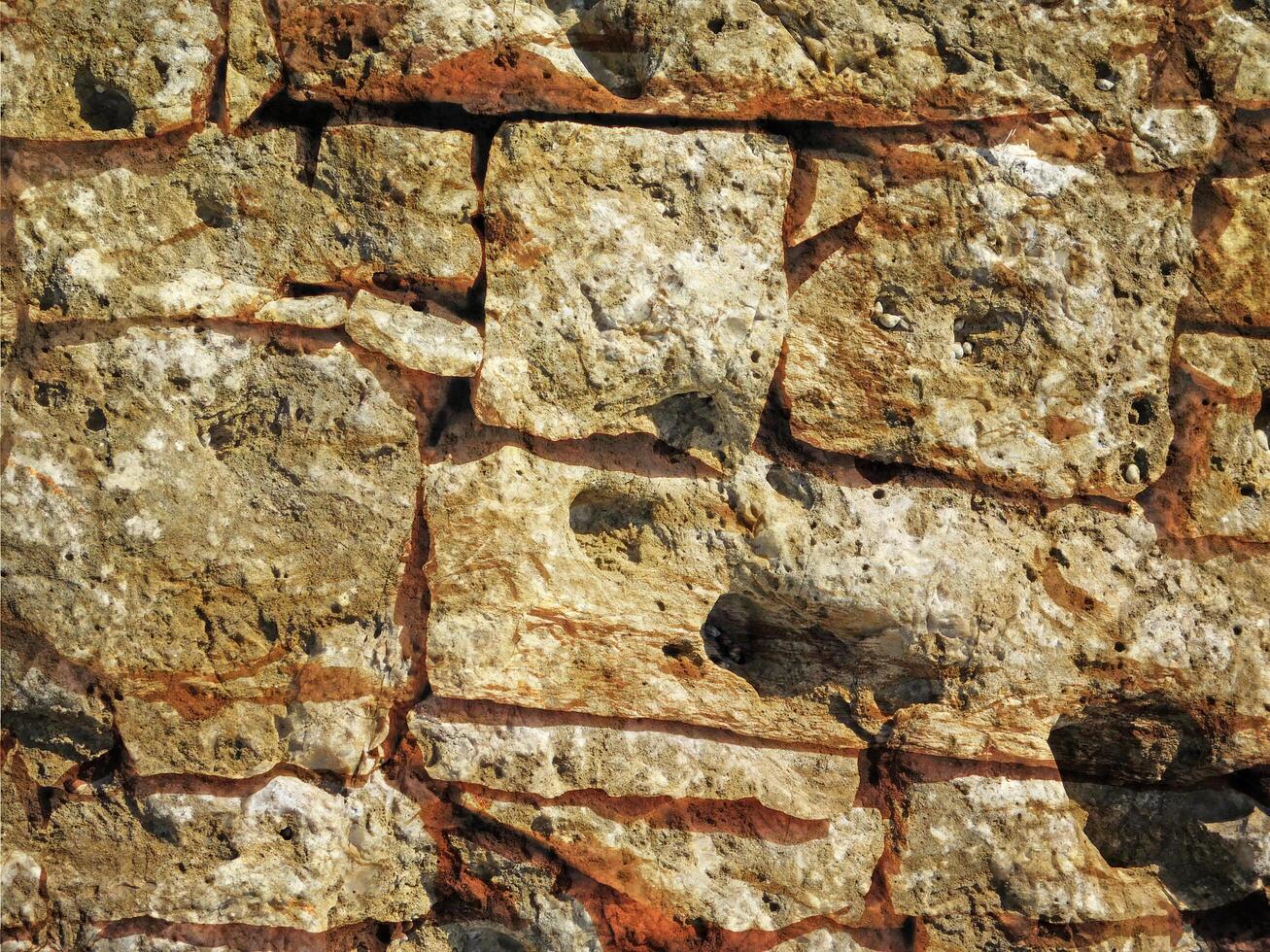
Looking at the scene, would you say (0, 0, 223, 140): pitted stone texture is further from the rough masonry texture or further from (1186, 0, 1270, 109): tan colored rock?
(1186, 0, 1270, 109): tan colored rock

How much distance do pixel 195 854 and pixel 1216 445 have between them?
1.90 metres

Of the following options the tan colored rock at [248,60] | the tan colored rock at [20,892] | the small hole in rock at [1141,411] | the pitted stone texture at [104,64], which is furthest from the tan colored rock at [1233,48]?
the tan colored rock at [20,892]

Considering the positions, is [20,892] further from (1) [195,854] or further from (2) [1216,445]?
(2) [1216,445]

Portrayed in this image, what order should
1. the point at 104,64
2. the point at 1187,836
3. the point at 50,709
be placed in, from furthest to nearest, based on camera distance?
the point at 1187,836, the point at 50,709, the point at 104,64

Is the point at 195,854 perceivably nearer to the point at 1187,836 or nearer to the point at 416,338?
the point at 416,338

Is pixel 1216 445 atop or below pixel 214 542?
atop

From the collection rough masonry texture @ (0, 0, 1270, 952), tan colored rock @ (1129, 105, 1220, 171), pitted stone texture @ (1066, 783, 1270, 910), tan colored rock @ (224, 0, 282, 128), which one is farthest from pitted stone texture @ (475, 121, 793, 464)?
pitted stone texture @ (1066, 783, 1270, 910)

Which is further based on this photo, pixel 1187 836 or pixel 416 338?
pixel 1187 836

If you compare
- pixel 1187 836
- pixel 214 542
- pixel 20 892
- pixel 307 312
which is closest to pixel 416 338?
pixel 307 312

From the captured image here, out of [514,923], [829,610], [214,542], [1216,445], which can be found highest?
[1216,445]

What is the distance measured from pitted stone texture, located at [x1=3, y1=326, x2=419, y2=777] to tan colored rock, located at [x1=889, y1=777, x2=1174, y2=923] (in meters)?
0.95

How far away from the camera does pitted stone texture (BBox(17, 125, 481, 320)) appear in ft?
5.01

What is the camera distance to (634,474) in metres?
1.61

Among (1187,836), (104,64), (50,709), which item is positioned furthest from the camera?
(1187,836)
